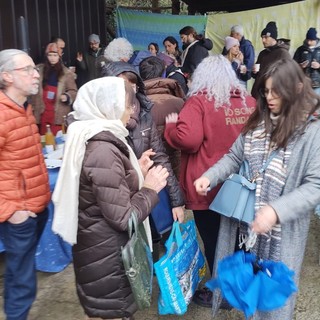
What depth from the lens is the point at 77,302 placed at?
2.97 meters

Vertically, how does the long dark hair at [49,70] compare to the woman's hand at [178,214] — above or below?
above

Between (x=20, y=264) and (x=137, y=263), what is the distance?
85cm

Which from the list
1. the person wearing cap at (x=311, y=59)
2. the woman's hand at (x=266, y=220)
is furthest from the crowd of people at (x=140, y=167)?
the person wearing cap at (x=311, y=59)

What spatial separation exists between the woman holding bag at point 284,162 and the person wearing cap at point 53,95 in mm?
2490

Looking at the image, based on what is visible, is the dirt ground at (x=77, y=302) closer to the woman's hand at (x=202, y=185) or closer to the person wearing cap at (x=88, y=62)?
the woman's hand at (x=202, y=185)

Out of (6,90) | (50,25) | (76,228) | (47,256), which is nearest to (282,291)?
(76,228)

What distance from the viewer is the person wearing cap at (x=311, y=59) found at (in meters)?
5.27

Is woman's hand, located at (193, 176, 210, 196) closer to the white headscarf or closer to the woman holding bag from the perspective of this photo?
the woman holding bag

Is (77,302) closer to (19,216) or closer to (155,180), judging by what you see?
(19,216)

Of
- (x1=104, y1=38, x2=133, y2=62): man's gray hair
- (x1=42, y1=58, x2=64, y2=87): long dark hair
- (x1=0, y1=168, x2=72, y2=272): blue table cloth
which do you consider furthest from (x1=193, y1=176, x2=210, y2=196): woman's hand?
(x1=42, y1=58, x2=64, y2=87): long dark hair

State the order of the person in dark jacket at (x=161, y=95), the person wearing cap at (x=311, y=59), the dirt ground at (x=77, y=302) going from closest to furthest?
the dirt ground at (x=77, y=302)
the person in dark jacket at (x=161, y=95)
the person wearing cap at (x=311, y=59)

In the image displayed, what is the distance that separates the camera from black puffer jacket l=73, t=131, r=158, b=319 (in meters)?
1.77

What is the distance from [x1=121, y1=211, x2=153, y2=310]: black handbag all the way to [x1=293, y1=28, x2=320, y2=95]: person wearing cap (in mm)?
3943

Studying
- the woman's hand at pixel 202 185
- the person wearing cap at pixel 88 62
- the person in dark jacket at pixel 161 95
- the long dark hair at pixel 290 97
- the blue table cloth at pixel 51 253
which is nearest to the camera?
the long dark hair at pixel 290 97
